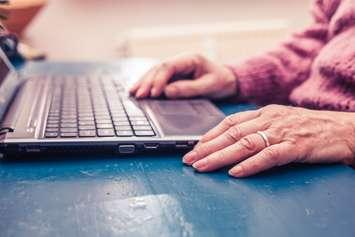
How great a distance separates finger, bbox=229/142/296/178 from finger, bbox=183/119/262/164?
4cm

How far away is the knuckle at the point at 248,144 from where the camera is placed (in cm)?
56

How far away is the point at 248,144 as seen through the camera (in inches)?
22.1

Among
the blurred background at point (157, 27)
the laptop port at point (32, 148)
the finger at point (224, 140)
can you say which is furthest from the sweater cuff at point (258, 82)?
the blurred background at point (157, 27)

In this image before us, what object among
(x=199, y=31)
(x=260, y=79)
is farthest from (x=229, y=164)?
(x=199, y=31)

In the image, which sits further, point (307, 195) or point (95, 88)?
point (95, 88)

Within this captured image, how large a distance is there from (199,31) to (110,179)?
1.53 m

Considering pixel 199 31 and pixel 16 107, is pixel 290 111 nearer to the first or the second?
pixel 16 107

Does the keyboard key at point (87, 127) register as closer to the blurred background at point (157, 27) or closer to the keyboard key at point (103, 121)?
the keyboard key at point (103, 121)

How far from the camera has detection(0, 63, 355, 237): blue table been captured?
43 centimetres

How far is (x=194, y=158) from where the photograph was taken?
Result: 0.57 meters

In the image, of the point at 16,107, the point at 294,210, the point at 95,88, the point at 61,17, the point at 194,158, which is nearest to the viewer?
the point at 294,210

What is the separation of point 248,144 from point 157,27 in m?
1.49

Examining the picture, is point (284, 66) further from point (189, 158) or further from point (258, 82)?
point (189, 158)

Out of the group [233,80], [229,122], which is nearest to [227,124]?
[229,122]
